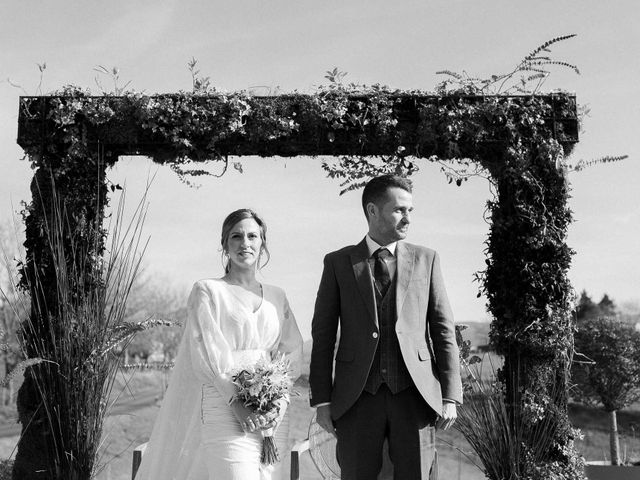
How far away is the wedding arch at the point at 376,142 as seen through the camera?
207 inches

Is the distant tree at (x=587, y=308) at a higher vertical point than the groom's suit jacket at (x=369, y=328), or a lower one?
higher

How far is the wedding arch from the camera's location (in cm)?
525

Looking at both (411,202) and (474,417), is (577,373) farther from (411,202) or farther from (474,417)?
(411,202)

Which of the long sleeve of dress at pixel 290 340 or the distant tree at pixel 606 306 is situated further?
the distant tree at pixel 606 306

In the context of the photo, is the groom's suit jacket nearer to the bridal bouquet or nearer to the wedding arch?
the bridal bouquet

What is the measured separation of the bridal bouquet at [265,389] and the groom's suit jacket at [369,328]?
0.33 meters

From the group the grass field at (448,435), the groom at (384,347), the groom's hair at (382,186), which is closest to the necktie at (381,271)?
the groom at (384,347)

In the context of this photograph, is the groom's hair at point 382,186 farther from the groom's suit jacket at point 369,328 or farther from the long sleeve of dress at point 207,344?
the long sleeve of dress at point 207,344

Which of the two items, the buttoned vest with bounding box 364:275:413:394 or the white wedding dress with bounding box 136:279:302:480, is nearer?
the buttoned vest with bounding box 364:275:413:394

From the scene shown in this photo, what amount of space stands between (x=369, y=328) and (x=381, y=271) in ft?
0.93

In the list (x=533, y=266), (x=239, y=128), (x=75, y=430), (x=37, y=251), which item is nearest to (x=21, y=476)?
(x=75, y=430)

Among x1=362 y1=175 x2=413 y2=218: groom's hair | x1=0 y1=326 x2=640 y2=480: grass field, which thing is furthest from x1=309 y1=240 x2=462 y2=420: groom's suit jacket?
x1=0 y1=326 x2=640 y2=480: grass field

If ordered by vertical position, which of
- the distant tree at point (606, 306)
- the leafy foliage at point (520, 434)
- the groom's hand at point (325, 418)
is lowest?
the leafy foliage at point (520, 434)

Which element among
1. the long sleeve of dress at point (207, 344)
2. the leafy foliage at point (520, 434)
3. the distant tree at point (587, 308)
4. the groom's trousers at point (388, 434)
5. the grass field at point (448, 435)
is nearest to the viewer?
the groom's trousers at point (388, 434)
